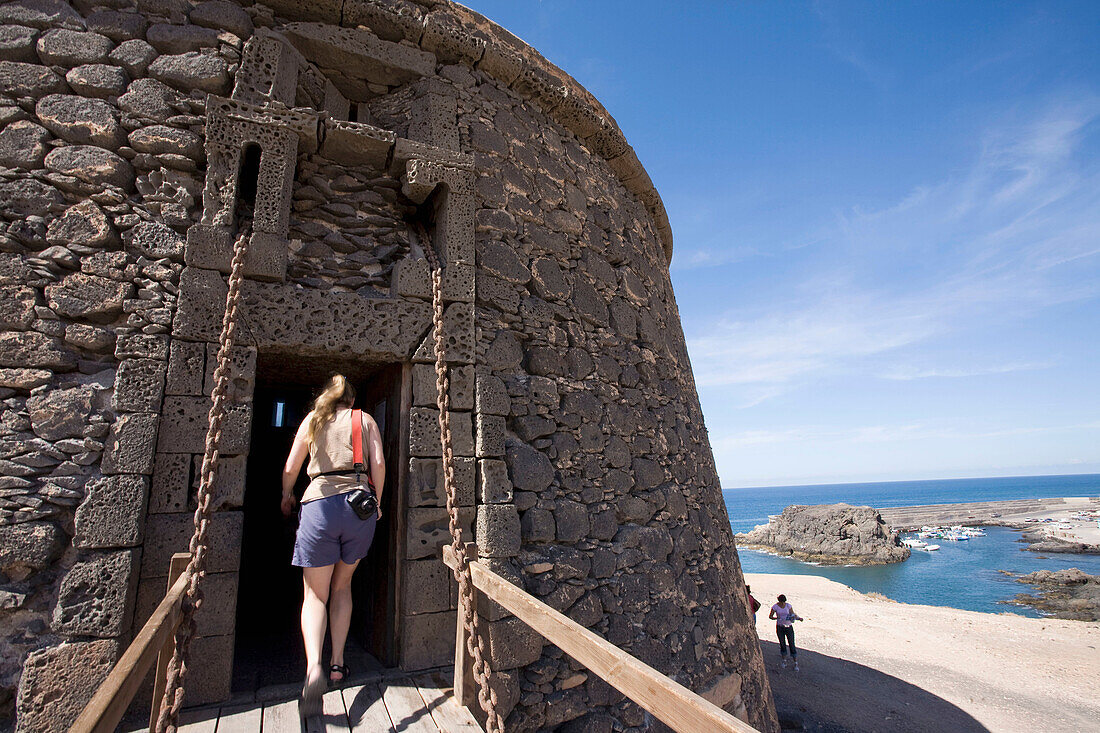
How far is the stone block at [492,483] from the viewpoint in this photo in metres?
3.58

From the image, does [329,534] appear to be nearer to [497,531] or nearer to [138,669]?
[497,531]

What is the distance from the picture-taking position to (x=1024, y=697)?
9.85 metres

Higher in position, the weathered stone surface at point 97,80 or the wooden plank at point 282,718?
the weathered stone surface at point 97,80

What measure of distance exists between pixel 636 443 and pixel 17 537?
13.1 ft

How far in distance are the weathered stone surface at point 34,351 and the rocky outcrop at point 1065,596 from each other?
88.1 ft

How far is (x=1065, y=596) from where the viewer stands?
2114 cm

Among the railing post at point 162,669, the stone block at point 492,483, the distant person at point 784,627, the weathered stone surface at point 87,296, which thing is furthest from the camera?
the distant person at point 784,627

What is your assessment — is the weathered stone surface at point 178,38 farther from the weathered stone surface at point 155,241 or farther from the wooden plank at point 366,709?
the wooden plank at point 366,709

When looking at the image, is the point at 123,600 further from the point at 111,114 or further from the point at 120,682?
the point at 111,114

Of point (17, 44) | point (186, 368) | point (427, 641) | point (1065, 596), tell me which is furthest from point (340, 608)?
point (1065, 596)

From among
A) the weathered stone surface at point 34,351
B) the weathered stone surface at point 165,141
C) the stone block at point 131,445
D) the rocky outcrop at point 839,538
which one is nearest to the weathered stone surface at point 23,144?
the weathered stone surface at point 165,141

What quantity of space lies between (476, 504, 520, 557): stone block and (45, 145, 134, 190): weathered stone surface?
3071 millimetres

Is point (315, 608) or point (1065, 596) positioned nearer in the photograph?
point (315, 608)

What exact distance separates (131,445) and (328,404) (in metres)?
1.07
